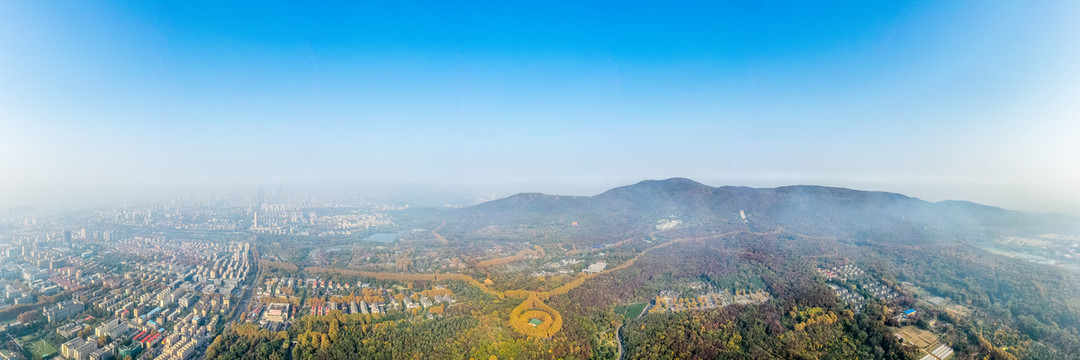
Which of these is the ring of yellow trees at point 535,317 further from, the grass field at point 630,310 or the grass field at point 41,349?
the grass field at point 41,349

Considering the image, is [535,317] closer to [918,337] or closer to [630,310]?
[630,310]

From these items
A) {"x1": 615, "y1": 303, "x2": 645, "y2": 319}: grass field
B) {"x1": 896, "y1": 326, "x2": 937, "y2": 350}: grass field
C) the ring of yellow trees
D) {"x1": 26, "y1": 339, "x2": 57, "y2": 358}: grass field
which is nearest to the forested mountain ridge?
{"x1": 615, "y1": 303, "x2": 645, "y2": 319}: grass field

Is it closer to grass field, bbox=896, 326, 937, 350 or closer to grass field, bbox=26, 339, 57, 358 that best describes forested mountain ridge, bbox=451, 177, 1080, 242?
grass field, bbox=896, 326, 937, 350

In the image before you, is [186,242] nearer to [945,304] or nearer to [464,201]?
[464,201]

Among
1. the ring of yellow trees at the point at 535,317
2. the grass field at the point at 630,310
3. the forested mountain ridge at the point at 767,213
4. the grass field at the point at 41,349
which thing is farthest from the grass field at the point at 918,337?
the grass field at the point at 41,349

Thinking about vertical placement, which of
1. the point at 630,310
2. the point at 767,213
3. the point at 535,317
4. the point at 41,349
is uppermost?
the point at 767,213

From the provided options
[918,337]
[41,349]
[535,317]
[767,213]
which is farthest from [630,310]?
[767,213]

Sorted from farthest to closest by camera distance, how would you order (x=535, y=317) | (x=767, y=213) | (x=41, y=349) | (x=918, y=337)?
(x=767, y=213) < (x=535, y=317) < (x=918, y=337) < (x=41, y=349)
